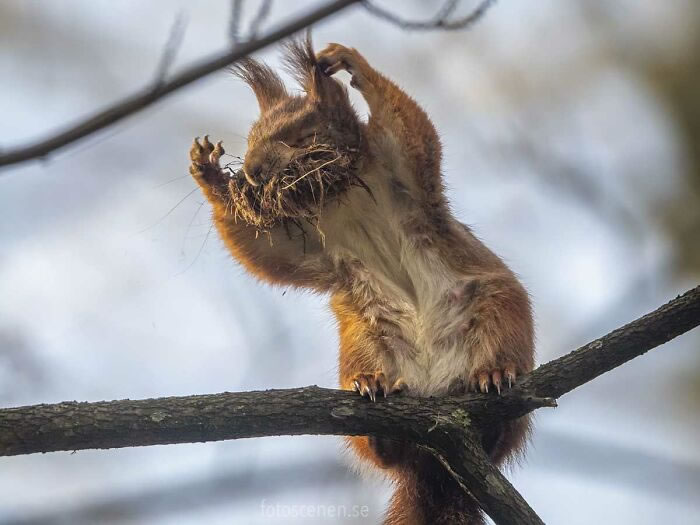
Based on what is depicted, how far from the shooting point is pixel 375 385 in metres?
3.83

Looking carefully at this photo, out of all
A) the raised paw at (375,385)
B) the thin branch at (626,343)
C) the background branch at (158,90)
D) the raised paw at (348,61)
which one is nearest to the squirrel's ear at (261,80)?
the raised paw at (348,61)

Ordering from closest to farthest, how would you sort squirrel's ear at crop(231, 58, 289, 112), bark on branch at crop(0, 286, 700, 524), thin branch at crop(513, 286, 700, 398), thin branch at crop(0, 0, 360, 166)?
thin branch at crop(0, 0, 360, 166) → bark on branch at crop(0, 286, 700, 524) → thin branch at crop(513, 286, 700, 398) → squirrel's ear at crop(231, 58, 289, 112)

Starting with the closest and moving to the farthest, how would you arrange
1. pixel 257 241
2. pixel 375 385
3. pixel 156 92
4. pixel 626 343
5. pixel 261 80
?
pixel 156 92
pixel 626 343
pixel 375 385
pixel 257 241
pixel 261 80

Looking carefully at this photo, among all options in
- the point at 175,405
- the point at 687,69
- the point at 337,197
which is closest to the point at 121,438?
the point at 175,405

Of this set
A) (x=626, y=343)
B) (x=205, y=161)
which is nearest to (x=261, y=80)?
(x=205, y=161)

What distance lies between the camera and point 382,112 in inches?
180

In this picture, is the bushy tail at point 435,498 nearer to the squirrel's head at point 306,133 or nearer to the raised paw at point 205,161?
the squirrel's head at point 306,133

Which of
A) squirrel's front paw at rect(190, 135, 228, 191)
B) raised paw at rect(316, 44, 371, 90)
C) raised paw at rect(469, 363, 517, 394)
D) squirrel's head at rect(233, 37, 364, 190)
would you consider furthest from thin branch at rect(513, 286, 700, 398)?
squirrel's front paw at rect(190, 135, 228, 191)

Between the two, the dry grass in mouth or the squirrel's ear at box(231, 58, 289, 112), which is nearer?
the dry grass in mouth

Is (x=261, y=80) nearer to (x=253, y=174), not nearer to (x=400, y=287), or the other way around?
(x=253, y=174)

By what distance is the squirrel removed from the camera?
429 centimetres

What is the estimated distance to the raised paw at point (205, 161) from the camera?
470 cm

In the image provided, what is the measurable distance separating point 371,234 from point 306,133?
59 cm

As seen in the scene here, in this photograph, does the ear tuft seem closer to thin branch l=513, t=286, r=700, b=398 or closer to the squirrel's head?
the squirrel's head
